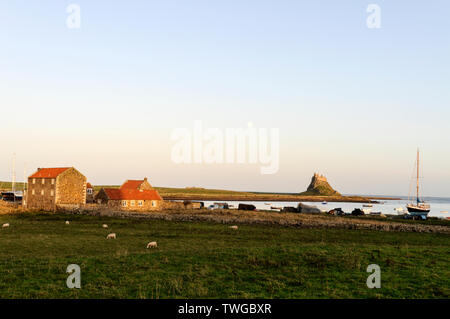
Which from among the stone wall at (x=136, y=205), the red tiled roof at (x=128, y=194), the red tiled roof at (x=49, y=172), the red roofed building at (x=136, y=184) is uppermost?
the red tiled roof at (x=49, y=172)

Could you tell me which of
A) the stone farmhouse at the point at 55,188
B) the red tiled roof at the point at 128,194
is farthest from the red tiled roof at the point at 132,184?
the stone farmhouse at the point at 55,188

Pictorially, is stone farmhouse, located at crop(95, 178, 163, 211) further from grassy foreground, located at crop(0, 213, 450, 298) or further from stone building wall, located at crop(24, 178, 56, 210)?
grassy foreground, located at crop(0, 213, 450, 298)

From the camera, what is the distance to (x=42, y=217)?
58562 millimetres

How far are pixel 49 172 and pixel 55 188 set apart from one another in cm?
627

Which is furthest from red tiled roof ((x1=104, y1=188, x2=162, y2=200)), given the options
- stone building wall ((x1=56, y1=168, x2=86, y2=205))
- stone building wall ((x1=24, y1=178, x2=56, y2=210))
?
stone building wall ((x1=24, y1=178, x2=56, y2=210))

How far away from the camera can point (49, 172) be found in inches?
3041

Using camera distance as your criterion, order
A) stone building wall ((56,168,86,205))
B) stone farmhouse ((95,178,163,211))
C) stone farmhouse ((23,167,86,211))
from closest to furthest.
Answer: stone farmhouse ((23,167,86,211))
stone building wall ((56,168,86,205))
stone farmhouse ((95,178,163,211))

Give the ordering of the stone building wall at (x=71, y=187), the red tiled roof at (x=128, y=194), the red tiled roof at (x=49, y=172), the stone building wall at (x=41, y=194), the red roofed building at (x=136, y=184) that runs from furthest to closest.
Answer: the red roofed building at (x=136, y=184), the red tiled roof at (x=128, y=194), the red tiled roof at (x=49, y=172), the stone building wall at (x=41, y=194), the stone building wall at (x=71, y=187)

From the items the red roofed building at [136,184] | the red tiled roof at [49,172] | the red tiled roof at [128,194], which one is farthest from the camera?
the red roofed building at [136,184]

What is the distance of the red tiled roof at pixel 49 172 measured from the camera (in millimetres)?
74725

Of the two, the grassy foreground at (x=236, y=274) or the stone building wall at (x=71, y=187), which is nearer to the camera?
the grassy foreground at (x=236, y=274)

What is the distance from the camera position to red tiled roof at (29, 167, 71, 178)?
2942 inches

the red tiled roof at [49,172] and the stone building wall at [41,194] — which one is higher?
the red tiled roof at [49,172]

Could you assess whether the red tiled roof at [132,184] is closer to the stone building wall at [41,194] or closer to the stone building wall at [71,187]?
the stone building wall at [71,187]
